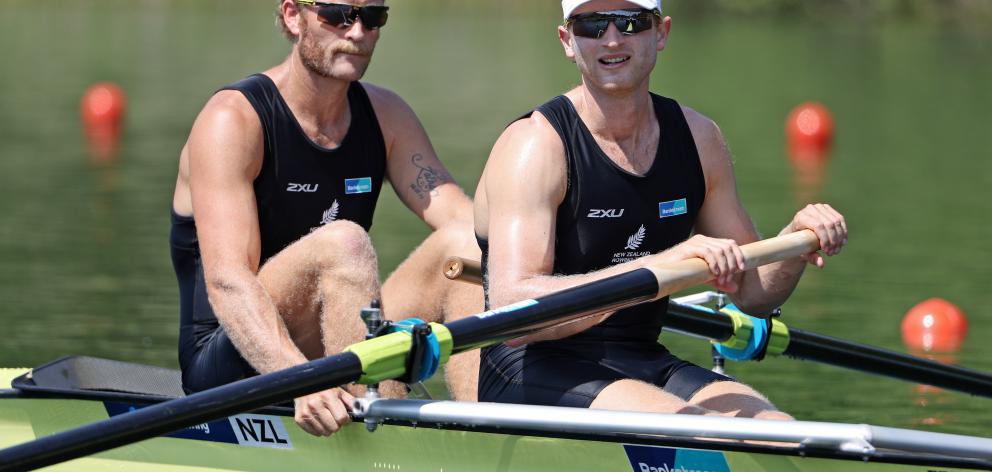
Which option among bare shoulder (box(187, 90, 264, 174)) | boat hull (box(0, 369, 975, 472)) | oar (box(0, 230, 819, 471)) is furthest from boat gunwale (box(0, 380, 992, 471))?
bare shoulder (box(187, 90, 264, 174))

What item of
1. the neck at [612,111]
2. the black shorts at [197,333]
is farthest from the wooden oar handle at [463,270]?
the black shorts at [197,333]

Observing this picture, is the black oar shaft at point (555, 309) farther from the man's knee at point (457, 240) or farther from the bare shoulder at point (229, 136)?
the bare shoulder at point (229, 136)

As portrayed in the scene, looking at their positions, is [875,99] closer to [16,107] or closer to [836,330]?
[16,107]

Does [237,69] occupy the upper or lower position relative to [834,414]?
upper

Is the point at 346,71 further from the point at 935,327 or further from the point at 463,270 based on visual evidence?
the point at 935,327

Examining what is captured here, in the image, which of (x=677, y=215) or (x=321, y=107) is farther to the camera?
(x=321, y=107)

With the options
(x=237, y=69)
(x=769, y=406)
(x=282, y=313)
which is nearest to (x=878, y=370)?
(x=769, y=406)

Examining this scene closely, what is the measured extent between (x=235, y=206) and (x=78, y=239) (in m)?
6.93

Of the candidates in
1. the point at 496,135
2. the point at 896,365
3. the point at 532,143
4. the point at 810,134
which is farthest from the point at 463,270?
the point at 810,134

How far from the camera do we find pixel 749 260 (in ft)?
17.2

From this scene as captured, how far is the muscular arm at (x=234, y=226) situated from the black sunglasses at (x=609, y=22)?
142cm

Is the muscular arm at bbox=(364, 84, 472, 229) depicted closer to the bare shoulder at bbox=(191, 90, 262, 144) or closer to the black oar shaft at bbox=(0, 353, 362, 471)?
the bare shoulder at bbox=(191, 90, 262, 144)

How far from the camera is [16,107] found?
21.3 metres

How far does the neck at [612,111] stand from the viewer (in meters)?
5.36
